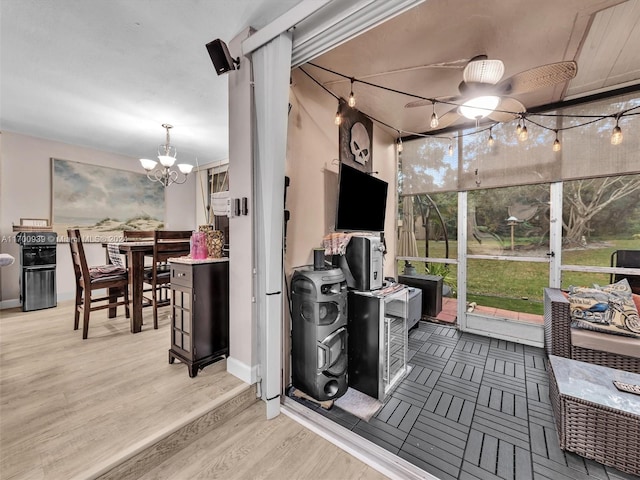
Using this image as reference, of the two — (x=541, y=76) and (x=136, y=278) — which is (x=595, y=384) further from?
(x=136, y=278)

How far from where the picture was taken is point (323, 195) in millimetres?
2482

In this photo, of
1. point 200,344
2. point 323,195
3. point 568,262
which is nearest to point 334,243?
point 323,195

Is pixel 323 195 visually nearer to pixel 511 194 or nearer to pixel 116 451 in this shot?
pixel 116 451

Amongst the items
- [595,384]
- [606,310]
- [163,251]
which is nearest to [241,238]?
[163,251]

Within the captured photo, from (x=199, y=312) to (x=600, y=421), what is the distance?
2568 millimetres

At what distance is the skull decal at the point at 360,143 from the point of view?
2925mm

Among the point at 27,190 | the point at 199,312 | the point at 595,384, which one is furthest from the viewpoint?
the point at 27,190

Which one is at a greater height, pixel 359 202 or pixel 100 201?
pixel 100 201

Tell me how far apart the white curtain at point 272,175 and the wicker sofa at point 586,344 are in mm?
2437

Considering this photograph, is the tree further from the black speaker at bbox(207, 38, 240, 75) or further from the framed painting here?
the black speaker at bbox(207, 38, 240, 75)

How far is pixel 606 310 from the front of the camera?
7.09ft

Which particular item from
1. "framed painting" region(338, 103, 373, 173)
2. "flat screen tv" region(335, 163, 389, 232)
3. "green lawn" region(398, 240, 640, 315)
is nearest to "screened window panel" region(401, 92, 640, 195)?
"green lawn" region(398, 240, 640, 315)

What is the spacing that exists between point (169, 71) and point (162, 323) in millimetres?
2690

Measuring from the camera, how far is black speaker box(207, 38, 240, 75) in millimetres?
1734
